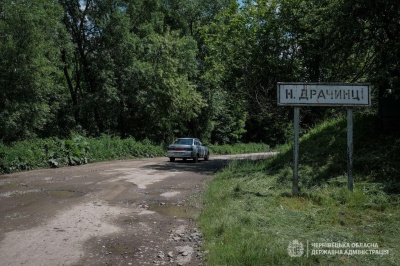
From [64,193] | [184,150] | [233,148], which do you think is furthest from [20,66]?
[233,148]

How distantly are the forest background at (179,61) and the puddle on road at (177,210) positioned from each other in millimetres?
6132

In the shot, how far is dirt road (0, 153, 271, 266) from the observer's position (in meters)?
4.82

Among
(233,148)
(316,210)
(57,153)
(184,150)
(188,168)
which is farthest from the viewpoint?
(233,148)

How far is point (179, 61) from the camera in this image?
1437 inches

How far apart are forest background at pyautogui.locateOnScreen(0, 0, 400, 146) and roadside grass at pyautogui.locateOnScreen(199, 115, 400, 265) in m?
2.09

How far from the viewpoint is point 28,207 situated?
25.3ft

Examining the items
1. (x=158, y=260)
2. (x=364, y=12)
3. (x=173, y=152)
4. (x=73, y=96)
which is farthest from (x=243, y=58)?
(x=73, y=96)

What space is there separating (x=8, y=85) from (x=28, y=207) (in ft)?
52.4

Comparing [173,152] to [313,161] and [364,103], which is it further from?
[364,103]

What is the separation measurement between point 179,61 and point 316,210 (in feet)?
104

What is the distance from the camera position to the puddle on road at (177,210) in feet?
23.6

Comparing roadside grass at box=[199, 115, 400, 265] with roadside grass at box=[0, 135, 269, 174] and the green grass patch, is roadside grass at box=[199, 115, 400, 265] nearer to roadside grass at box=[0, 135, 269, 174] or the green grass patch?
roadside grass at box=[0, 135, 269, 174]

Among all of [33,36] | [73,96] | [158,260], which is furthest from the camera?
[73,96]

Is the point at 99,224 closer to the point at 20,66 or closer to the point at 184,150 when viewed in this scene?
the point at 184,150
